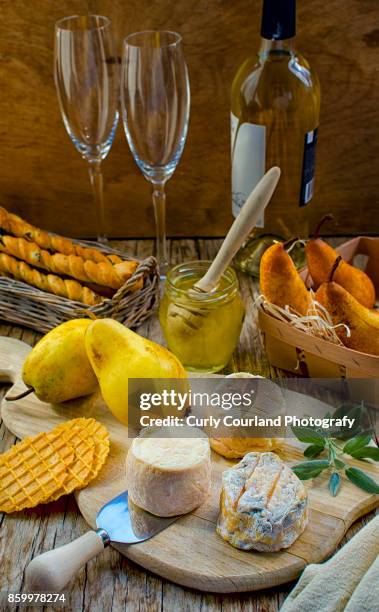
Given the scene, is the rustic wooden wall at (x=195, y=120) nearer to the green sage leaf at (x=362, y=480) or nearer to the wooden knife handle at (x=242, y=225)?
the wooden knife handle at (x=242, y=225)

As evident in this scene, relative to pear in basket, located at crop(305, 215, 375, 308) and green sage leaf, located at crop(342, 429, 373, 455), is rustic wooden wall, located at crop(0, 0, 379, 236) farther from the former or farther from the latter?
green sage leaf, located at crop(342, 429, 373, 455)

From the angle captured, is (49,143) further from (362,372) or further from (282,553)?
(282,553)

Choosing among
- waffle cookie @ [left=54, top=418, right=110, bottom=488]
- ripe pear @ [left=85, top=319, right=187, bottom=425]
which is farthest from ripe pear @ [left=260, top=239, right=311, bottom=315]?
waffle cookie @ [left=54, top=418, right=110, bottom=488]

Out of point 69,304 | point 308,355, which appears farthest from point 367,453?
point 69,304

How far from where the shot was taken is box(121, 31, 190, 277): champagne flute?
1035 mm

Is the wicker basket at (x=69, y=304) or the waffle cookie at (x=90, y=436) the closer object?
the waffle cookie at (x=90, y=436)

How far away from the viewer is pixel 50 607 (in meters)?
0.71

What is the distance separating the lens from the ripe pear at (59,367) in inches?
36.4

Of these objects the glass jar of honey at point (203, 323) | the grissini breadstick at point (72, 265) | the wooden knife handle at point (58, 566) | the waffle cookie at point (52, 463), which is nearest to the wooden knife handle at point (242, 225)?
the glass jar of honey at point (203, 323)

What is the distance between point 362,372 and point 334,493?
0.50 ft

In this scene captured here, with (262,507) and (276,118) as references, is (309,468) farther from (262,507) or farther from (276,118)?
(276,118)

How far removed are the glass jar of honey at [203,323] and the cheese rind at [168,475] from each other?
8.8 inches

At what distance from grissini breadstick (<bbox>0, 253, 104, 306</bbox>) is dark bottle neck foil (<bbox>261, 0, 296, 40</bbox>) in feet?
1.35

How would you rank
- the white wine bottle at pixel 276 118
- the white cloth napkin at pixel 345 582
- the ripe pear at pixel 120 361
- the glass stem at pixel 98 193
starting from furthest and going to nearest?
the glass stem at pixel 98 193 < the white wine bottle at pixel 276 118 < the ripe pear at pixel 120 361 < the white cloth napkin at pixel 345 582
